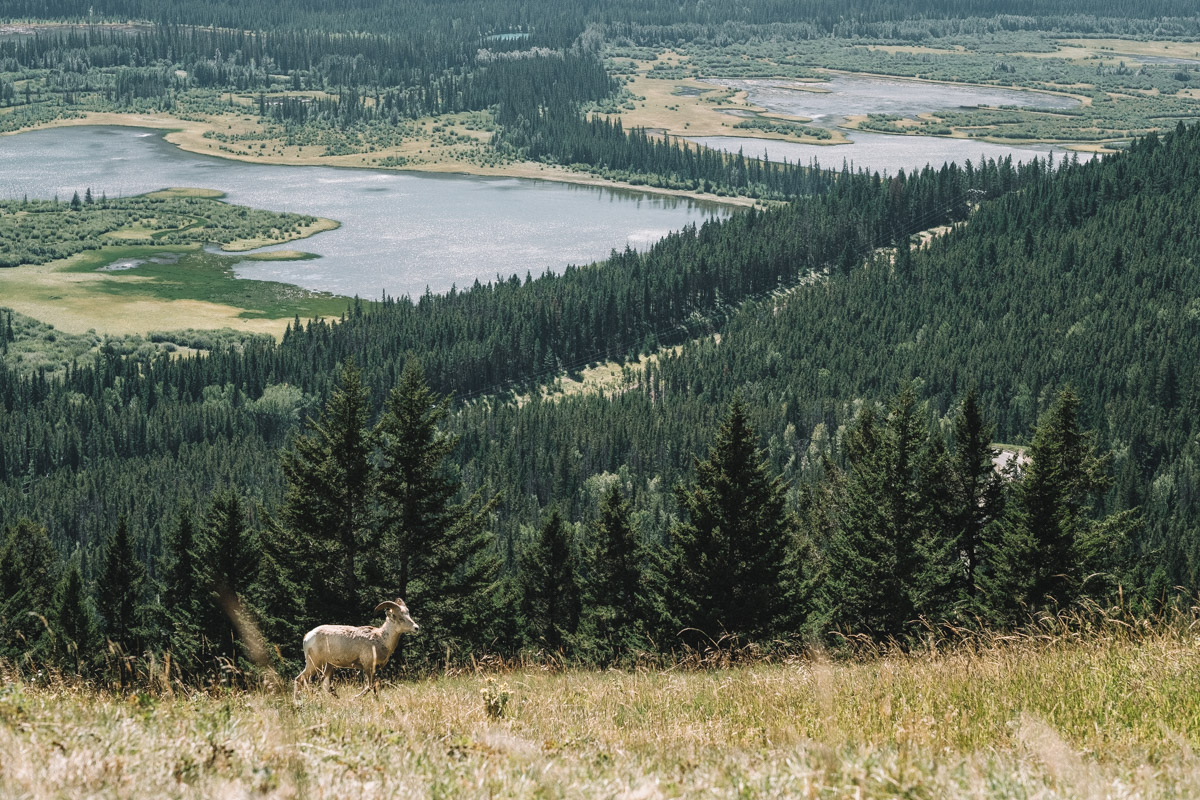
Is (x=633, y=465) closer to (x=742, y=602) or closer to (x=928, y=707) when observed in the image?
(x=742, y=602)

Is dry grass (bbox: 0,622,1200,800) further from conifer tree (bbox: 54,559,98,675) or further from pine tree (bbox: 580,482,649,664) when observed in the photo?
conifer tree (bbox: 54,559,98,675)

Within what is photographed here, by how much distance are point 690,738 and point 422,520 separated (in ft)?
111

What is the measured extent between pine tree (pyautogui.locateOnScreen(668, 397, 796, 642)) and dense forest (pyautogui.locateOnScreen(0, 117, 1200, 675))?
0.11 meters

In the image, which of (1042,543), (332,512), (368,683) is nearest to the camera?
(368,683)

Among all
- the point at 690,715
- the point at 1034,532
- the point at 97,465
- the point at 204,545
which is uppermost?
the point at 690,715

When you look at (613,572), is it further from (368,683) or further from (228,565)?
(368,683)

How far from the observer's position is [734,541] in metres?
46.8

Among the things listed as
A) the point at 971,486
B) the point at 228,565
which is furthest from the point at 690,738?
the point at 228,565

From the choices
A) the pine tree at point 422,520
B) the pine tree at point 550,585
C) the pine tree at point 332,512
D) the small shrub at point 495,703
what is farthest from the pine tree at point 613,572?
the small shrub at point 495,703

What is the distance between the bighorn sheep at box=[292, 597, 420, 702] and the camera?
22969 mm

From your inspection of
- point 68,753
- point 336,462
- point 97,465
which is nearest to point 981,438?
point 336,462

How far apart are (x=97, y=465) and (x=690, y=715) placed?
152028 millimetres

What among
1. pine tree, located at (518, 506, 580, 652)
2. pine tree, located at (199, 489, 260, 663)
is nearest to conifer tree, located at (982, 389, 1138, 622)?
pine tree, located at (518, 506, 580, 652)

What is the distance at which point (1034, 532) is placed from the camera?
4659cm
